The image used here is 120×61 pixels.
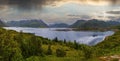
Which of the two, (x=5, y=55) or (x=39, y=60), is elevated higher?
(x=5, y=55)

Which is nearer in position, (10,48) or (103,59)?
(10,48)

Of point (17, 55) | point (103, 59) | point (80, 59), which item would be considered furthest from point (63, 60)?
point (17, 55)

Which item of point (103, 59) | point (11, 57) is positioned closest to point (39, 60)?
point (103, 59)

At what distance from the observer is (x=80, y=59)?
632 ft

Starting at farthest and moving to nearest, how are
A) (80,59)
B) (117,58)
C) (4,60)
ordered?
(80,59) → (117,58) → (4,60)

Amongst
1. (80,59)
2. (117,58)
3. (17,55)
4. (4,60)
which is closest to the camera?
(4,60)

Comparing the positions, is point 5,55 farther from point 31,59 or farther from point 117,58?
point 117,58

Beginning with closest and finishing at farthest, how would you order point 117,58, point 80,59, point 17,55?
1. point 17,55
2. point 117,58
3. point 80,59

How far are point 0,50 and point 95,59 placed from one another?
253ft

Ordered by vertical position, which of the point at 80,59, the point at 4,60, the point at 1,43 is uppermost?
the point at 1,43

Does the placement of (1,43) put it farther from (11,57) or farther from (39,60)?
(39,60)

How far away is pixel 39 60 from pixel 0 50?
194 ft

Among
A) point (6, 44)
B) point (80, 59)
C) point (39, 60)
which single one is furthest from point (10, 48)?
point (80, 59)

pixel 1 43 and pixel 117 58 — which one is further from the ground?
pixel 1 43
